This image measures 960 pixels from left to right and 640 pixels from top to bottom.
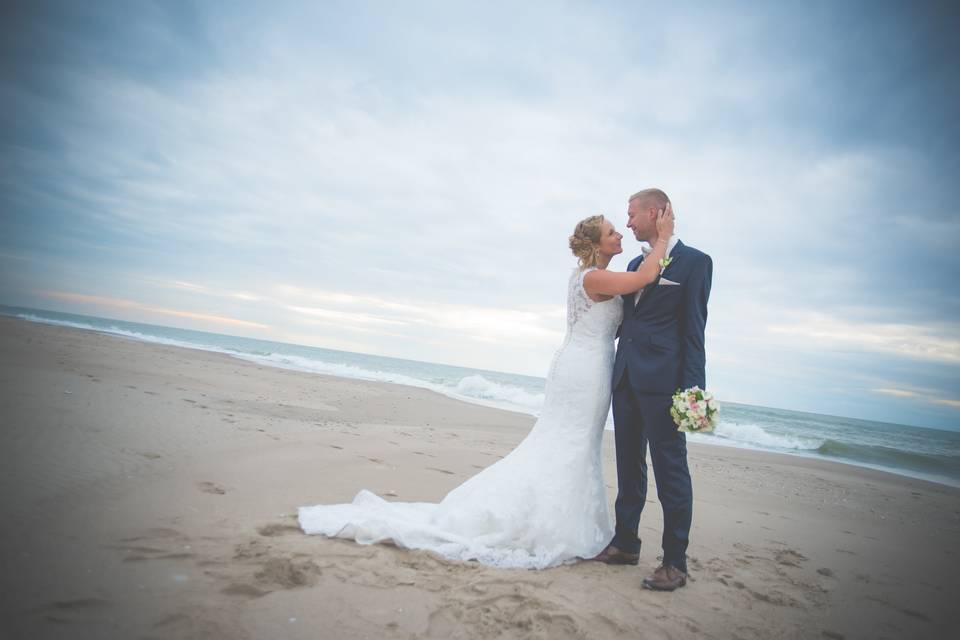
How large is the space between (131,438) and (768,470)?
1096 centimetres

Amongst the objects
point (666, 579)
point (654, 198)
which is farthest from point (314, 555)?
point (654, 198)

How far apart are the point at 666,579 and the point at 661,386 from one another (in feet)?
4.28

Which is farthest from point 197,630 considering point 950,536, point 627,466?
point 950,536

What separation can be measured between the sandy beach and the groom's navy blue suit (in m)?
0.44

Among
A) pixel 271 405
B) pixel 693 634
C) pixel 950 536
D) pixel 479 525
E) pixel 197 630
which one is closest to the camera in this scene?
pixel 197 630

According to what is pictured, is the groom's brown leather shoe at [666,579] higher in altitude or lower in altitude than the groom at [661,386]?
lower

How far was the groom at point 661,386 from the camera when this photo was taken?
127 inches

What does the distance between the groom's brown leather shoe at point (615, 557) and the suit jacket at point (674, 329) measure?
1259mm

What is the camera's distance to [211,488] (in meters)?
3.81

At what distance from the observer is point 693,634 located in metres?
2.52

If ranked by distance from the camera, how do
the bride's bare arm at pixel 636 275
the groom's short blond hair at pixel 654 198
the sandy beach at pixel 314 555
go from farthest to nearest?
the groom's short blond hair at pixel 654 198, the bride's bare arm at pixel 636 275, the sandy beach at pixel 314 555

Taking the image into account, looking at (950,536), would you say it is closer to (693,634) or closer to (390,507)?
(693,634)

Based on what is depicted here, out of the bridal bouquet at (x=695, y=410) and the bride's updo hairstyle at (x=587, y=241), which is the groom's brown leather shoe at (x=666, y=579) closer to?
the bridal bouquet at (x=695, y=410)

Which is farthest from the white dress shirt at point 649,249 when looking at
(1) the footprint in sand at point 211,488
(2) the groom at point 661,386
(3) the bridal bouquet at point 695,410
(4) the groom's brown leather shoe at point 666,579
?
(1) the footprint in sand at point 211,488
